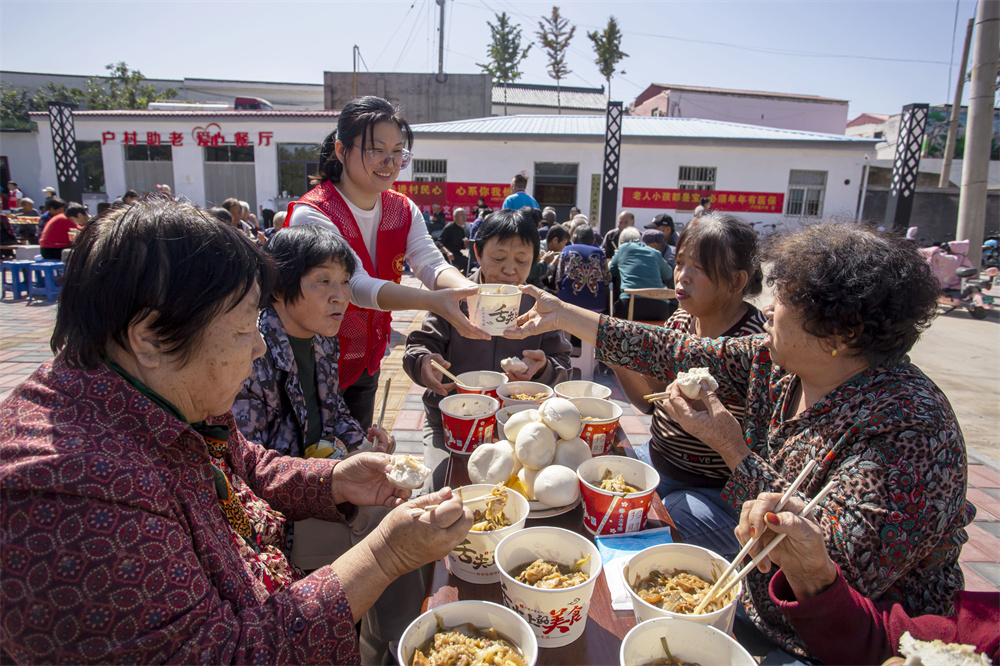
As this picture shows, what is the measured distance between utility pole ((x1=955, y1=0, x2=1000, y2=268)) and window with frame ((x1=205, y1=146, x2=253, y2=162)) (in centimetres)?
2050

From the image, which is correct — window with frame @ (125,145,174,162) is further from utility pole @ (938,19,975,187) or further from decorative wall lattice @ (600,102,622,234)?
utility pole @ (938,19,975,187)

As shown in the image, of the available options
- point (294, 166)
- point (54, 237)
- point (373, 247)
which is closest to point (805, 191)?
point (294, 166)

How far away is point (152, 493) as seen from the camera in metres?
0.94

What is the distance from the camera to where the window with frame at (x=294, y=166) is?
19.2 m

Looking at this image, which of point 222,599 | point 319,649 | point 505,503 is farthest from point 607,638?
point 222,599

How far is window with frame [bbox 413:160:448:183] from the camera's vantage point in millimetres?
19078

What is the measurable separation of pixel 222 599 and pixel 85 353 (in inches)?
21.3

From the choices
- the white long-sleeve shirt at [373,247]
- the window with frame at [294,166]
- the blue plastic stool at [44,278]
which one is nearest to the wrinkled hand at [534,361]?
the white long-sleeve shirt at [373,247]

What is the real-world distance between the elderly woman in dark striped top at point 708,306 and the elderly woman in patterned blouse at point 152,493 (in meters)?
1.39

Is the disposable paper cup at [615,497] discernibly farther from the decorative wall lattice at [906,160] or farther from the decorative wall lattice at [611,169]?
the decorative wall lattice at [906,160]

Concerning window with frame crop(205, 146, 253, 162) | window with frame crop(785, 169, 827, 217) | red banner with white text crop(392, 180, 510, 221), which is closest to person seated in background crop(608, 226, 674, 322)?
red banner with white text crop(392, 180, 510, 221)

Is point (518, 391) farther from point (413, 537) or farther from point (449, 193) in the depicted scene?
point (449, 193)

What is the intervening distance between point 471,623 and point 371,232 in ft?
6.84

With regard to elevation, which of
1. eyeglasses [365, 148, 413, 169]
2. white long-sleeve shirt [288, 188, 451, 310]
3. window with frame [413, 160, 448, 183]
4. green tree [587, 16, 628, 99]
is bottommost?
white long-sleeve shirt [288, 188, 451, 310]
